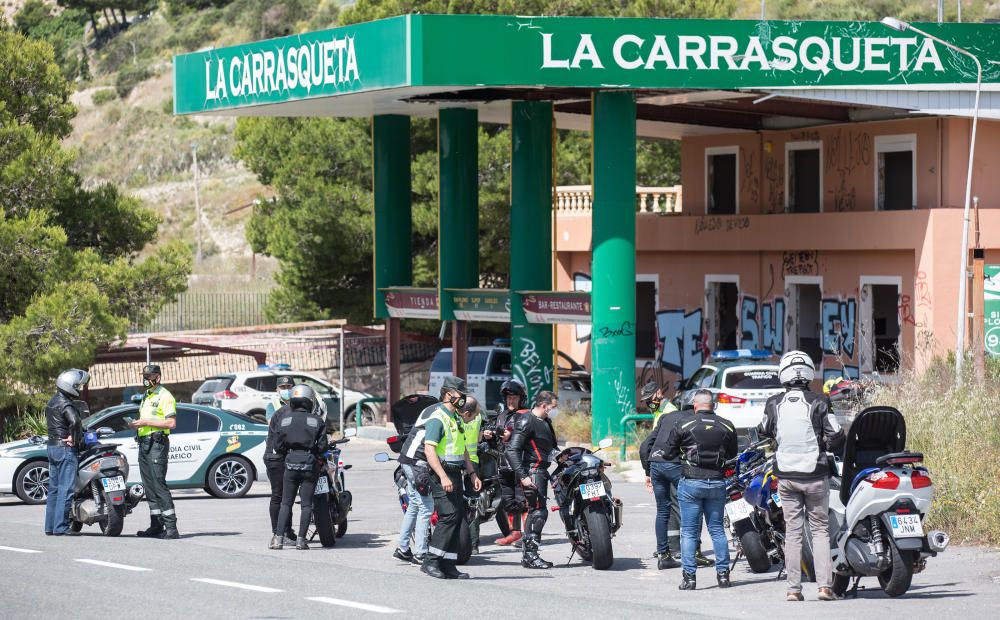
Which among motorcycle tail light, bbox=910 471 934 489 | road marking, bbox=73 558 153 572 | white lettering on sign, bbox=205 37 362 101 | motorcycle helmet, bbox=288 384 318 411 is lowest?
road marking, bbox=73 558 153 572

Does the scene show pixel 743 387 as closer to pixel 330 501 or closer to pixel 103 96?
pixel 330 501

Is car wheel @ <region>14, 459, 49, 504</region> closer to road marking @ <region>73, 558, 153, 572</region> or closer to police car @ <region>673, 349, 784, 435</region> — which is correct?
road marking @ <region>73, 558, 153, 572</region>

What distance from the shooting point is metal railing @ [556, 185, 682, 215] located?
38.3 m

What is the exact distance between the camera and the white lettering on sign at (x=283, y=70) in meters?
27.6

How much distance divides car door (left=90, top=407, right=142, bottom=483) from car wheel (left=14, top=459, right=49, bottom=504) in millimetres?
900

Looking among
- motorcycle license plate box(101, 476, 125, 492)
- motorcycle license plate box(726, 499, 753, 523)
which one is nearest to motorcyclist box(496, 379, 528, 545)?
motorcycle license plate box(726, 499, 753, 523)

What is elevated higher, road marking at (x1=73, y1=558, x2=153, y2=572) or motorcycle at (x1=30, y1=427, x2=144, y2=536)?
motorcycle at (x1=30, y1=427, x2=144, y2=536)

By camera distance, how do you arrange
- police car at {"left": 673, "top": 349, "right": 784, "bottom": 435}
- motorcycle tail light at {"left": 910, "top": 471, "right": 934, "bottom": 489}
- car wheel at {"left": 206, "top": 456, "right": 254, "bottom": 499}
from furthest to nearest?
1. police car at {"left": 673, "top": 349, "right": 784, "bottom": 435}
2. car wheel at {"left": 206, "top": 456, "right": 254, "bottom": 499}
3. motorcycle tail light at {"left": 910, "top": 471, "right": 934, "bottom": 489}

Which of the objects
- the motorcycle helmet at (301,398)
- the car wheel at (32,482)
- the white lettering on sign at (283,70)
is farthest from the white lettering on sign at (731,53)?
the motorcycle helmet at (301,398)

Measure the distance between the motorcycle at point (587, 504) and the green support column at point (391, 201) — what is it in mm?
19625

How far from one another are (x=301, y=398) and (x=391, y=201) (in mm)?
18856

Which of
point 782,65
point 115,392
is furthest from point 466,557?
point 115,392

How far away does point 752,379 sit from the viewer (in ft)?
80.0

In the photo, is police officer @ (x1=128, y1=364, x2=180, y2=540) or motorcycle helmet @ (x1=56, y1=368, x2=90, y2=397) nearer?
police officer @ (x1=128, y1=364, x2=180, y2=540)
